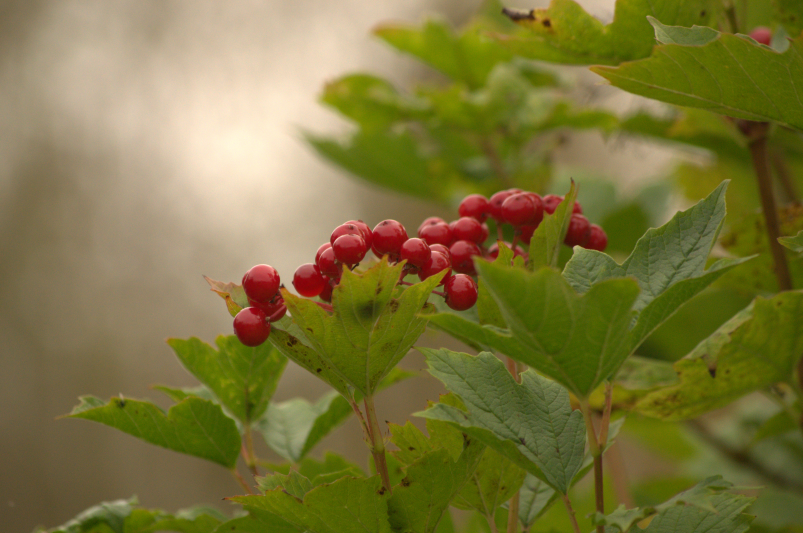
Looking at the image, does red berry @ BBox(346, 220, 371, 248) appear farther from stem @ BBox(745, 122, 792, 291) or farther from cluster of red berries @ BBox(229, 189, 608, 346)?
stem @ BBox(745, 122, 792, 291)

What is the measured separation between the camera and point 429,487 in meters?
0.45

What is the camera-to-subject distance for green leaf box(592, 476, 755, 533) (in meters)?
0.38

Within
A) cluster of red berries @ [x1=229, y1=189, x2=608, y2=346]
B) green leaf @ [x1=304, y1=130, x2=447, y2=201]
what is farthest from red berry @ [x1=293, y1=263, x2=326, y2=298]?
green leaf @ [x1=304, y1=130, x2=447, y2=201]

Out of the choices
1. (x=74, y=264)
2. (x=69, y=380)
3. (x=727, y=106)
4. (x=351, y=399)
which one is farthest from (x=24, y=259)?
(x=727, y=106)

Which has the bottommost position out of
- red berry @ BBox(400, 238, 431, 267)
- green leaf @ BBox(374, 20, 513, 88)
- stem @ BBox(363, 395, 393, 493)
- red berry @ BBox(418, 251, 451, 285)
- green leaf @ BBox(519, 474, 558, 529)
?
green leaf @ BBox(519, 474, 558, 529)

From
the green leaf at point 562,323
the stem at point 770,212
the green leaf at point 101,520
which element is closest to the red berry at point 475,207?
the green leaf at point 562,323

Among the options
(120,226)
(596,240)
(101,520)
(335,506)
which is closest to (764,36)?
(596,240)

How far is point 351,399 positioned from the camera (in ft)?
1.60

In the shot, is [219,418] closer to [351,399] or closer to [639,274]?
[351,399]

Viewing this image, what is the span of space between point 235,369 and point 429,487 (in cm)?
27

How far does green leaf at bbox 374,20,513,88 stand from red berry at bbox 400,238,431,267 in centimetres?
83

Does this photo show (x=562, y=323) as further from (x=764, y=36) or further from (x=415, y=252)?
(x=764, y=36)

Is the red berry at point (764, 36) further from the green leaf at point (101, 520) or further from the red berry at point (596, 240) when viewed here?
the green leaf at point (101, 520)

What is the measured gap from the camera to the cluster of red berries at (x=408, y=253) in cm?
46
